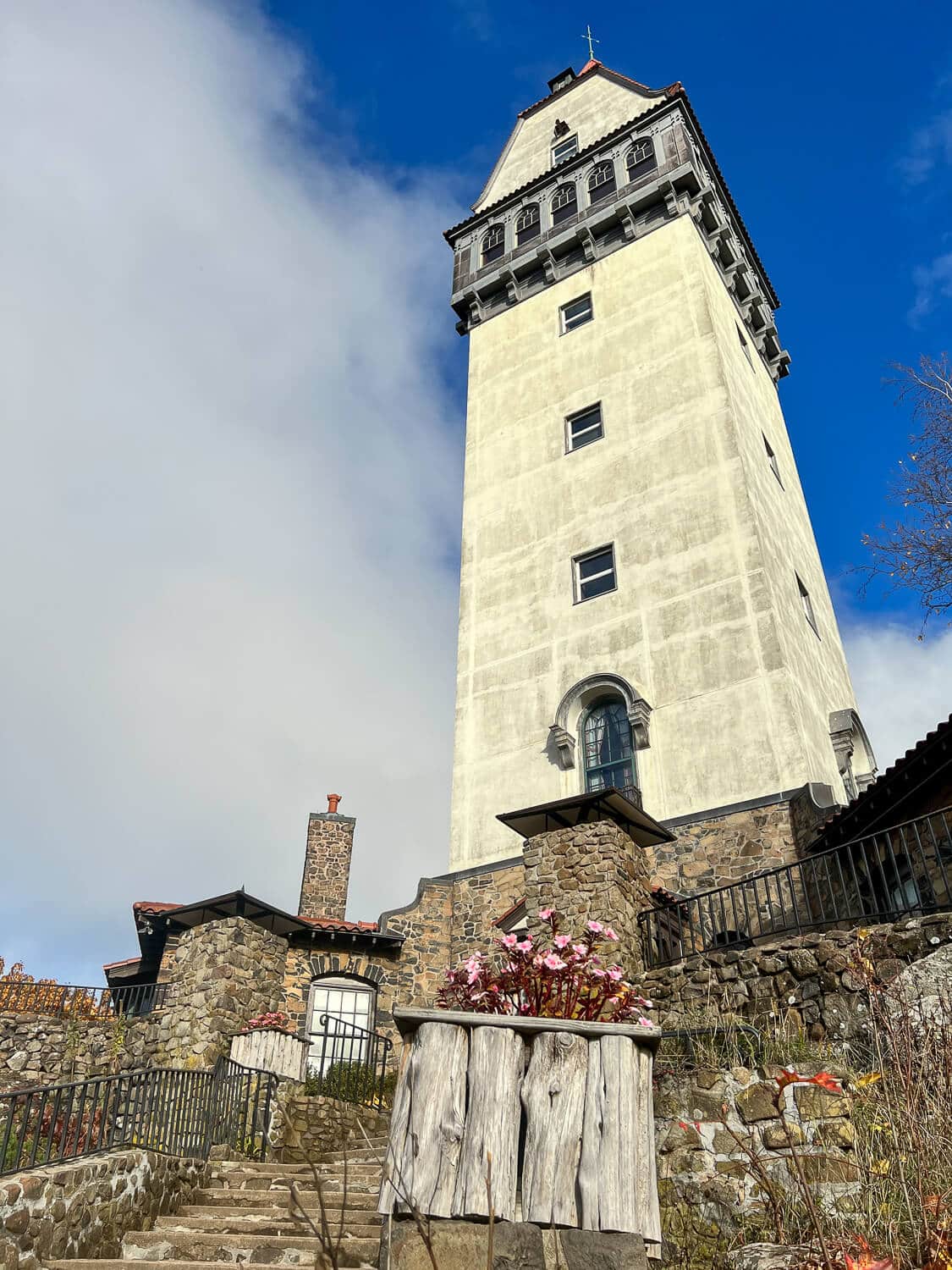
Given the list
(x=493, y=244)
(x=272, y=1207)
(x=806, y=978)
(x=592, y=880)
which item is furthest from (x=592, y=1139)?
(x=493, y=244)

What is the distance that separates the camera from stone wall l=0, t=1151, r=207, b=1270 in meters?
6.50

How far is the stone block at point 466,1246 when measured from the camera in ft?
12.8

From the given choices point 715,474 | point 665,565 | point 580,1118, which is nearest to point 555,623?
point 665,565

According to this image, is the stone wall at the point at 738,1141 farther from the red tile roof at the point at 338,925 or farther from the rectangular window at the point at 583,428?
the rectangular window at the point at 583,428

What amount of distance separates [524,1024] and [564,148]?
96.2 feet

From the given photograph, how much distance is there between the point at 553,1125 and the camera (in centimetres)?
408

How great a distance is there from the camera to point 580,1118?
411cm

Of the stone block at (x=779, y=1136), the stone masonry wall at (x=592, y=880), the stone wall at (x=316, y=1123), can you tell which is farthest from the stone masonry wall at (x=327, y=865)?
the stone block at (x=779, y=1136)

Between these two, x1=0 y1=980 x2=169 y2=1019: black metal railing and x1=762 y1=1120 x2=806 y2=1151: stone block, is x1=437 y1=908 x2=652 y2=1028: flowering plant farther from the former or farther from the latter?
x1=0 y1=980 x2=169 y2=1019: black metal railing

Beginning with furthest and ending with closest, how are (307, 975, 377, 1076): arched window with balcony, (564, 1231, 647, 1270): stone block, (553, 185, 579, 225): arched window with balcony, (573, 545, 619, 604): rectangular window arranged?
(553, 185, 579, 225): arched window with balcony, (573, 545, 619, 604): rectangular window, (307, 975, 377, 1076): arched window with balcony, (564, 1231, 647, 1270): stone block

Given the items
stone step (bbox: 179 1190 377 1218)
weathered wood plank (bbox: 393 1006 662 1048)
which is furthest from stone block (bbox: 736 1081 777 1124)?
weathered wood plank (bbox: 393 1006 662 1048)

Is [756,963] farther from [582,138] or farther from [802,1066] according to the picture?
[582,138]

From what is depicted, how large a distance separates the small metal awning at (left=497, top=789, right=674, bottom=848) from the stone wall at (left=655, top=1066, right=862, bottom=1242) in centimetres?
489

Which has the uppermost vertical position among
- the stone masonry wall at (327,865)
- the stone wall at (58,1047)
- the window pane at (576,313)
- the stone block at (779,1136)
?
the window pane at (576,313)
